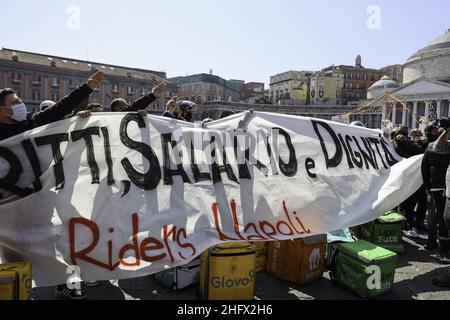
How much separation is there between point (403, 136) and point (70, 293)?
635 centimetres

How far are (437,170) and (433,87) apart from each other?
76502mm

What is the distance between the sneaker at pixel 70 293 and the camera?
3871 millimetres

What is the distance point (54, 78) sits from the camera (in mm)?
64188

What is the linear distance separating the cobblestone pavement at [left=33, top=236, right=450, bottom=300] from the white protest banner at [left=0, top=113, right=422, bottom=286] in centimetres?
64

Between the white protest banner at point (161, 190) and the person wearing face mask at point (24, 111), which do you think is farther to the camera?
the person wearing face mask at point (24, 111)

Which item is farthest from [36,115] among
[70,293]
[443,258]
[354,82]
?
[354,82]

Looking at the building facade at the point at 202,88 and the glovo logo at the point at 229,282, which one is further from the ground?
the building facade at the point at 202,88

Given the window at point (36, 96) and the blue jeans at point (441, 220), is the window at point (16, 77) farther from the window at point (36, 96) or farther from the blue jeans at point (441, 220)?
the blue jeans at point (441, 220)

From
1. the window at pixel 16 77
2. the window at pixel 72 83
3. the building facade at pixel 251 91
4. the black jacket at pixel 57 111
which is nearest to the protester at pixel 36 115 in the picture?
the black jacket at pixel 57 111

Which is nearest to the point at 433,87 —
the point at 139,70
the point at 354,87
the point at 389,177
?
the point at 354,87

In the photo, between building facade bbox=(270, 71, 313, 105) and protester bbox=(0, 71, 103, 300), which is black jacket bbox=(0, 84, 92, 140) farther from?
building facade bbox=(270, 71, 313, 105)

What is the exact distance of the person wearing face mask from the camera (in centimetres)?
377

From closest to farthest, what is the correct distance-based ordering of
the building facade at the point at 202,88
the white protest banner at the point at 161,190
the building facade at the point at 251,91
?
the white protest banner at the point at 161,190 < the building facade at the point at 202,88 < the building facade at the point at 251,91

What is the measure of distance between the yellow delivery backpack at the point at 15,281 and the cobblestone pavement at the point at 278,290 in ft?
3.01
